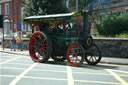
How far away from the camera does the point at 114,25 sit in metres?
17.4

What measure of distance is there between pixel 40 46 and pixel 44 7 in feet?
44.6

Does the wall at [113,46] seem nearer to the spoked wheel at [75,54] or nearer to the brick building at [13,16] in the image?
the spoked wheel at [75,54]

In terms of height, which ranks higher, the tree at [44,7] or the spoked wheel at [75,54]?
the tree at [44,7]

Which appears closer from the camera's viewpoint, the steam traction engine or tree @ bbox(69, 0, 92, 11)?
the steam traction engine

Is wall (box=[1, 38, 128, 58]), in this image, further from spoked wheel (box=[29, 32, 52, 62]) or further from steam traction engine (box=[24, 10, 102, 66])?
spoked wheel (box=[29, 32, 52, 62])

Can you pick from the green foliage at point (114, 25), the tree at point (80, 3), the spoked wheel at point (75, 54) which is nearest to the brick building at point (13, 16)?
the tree at point (80, 3)

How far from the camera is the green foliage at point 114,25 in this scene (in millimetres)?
17250

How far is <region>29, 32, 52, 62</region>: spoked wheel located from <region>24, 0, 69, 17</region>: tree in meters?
12.4

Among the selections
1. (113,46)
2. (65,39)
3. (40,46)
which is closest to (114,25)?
(113,46)

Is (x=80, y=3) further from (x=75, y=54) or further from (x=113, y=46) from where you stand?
(x=75, y=54)

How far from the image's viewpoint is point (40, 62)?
11.6 metres

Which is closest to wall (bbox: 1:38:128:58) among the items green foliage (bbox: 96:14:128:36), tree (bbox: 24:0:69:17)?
green foliage (bbox: 96:14:128:36)

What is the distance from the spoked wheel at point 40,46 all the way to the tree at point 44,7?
40.7 feet

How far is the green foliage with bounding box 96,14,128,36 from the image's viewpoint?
56.6 ft
